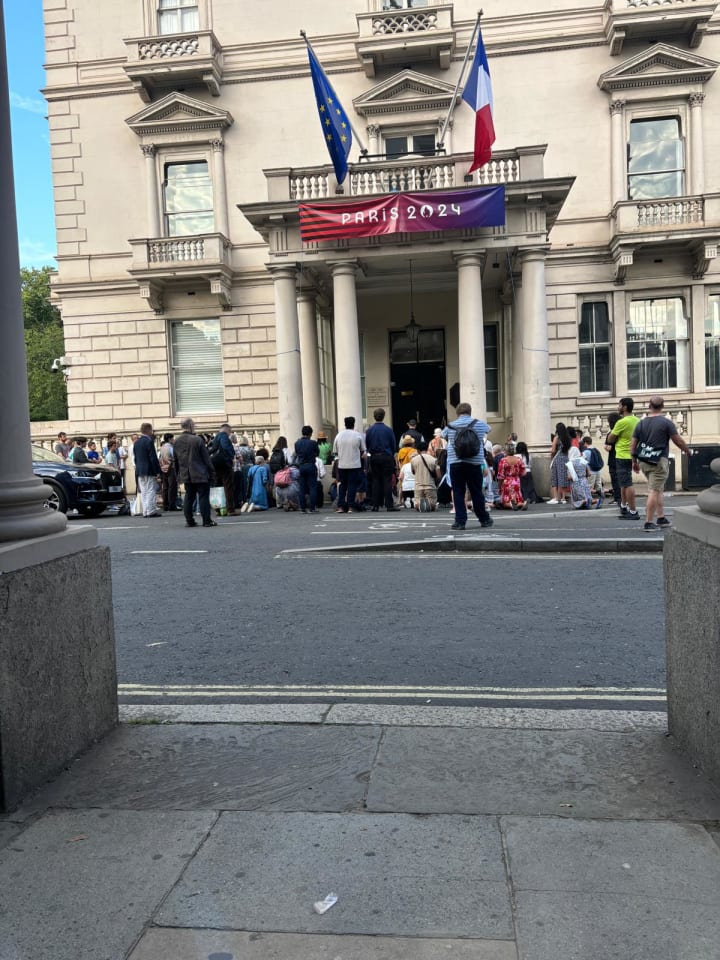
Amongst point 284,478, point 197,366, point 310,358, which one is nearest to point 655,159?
point 310,358

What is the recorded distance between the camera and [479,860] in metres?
2.48

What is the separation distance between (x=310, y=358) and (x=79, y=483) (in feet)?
22.7

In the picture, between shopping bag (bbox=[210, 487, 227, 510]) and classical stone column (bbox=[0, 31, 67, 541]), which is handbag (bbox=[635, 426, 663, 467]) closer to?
shopping bag (bbox=[210, 487, 227, 510])

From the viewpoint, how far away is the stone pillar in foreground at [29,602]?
9.45ft

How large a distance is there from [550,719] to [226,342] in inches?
755

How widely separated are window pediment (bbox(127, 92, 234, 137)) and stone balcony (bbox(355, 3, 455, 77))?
4294 mm

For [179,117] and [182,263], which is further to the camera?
[179,117]

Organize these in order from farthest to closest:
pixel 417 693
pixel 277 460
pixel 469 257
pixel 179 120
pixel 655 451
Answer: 1. pixel 179 120
2. pixel 469 257
3. pixel 277 460
4. pixel 655 451
5. pixel 417 693

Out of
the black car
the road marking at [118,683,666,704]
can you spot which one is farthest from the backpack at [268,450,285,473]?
the road marking at [118,683,666,704]

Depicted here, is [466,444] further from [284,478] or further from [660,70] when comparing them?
[660,70]

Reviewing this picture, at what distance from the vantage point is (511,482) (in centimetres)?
1488

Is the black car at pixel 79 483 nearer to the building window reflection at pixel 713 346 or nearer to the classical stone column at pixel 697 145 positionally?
the building window reflection at pixel 713 346

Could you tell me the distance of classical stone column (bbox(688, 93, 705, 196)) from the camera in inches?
775

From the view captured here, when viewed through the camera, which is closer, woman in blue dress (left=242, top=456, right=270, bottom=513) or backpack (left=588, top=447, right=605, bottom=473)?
backpack (left=588, top=447, right=605, bottom=473)
